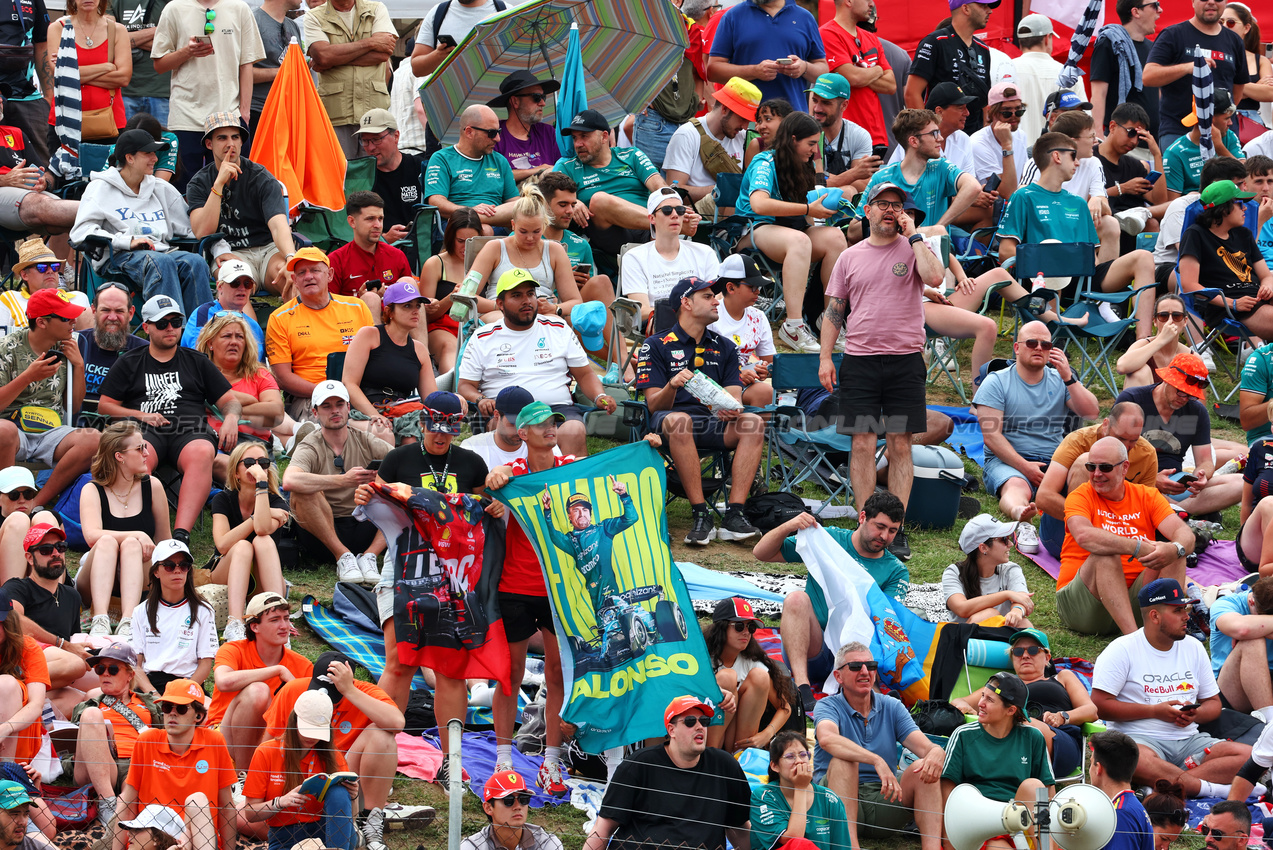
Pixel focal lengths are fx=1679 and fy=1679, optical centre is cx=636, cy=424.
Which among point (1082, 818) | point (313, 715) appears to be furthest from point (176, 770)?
point (1082, 818)

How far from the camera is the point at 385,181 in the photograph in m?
13.0

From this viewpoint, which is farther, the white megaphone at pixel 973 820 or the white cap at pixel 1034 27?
the white cap at pixel 1034 27

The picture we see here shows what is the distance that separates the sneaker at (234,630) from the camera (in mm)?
8602

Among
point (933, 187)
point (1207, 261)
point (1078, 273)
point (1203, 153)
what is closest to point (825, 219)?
point (933, 187)

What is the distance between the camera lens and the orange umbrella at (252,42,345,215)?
1254cm

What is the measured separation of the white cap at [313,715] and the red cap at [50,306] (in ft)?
12.5

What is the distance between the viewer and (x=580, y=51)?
13.7 meters

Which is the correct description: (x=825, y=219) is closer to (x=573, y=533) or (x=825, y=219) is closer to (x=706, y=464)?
(x=706, y=464)

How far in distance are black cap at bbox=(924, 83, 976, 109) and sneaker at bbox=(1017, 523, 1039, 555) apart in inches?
165

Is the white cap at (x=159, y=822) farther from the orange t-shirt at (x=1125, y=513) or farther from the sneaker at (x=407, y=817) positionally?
the orange t-shirt at (x=1125, y=513)

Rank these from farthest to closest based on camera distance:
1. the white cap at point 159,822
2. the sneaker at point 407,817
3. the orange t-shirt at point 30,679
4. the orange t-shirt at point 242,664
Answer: the orange t-shirt at point 242,664, the sneaker at point 407,817, the orange t-shirt at point 30,679, the white cap at point 159,822

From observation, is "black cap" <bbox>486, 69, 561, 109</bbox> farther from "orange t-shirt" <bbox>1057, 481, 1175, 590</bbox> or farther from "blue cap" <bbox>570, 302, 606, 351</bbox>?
"orange t-shirt" <bbox>1057, 481, 1175, 590</bbox>

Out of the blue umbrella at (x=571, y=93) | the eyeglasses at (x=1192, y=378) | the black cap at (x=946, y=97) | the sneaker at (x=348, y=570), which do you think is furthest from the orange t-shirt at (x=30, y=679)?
the black cap at (x=946, y=97)

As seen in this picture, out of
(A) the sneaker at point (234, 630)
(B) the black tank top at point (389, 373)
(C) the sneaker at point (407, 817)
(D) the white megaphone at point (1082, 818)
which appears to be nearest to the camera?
(D) the white megaphone at point (1082, 818)
